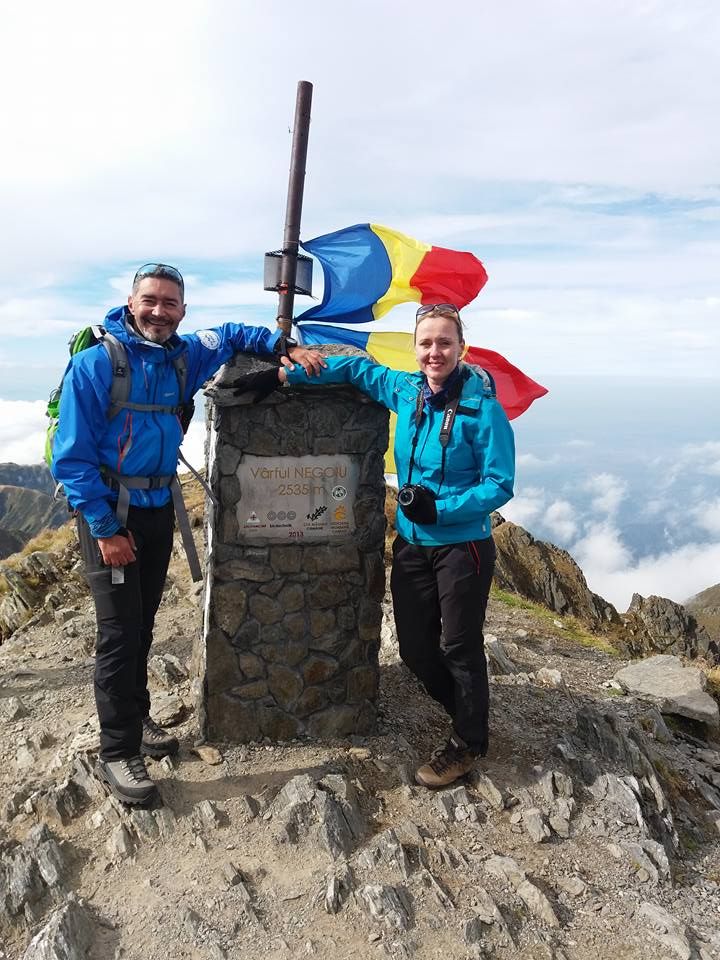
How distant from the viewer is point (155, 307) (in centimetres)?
493

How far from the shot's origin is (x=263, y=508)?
238 inches

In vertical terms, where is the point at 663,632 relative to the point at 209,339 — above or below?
below

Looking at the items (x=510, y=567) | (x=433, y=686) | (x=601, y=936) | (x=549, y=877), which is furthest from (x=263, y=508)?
(x=510, y=567)

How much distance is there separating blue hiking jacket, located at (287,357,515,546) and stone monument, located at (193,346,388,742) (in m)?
0.76

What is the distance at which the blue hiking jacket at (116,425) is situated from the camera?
15.1 ft

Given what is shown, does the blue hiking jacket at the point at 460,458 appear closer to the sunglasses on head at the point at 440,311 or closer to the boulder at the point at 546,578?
the sunglasses on head at the point at 440,311

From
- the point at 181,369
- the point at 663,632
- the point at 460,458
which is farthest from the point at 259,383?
the point at 663,632

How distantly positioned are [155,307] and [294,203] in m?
3.15

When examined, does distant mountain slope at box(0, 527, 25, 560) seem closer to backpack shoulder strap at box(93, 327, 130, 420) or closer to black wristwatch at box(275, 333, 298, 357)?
black wristwatch at box(275, 333, 298, 357)

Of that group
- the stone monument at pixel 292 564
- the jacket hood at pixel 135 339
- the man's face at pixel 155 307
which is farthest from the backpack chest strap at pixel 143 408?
the stone monument at pixel 292 564

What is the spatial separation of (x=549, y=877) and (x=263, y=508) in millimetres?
3686

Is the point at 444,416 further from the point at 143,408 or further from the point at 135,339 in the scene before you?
the point at 135,339

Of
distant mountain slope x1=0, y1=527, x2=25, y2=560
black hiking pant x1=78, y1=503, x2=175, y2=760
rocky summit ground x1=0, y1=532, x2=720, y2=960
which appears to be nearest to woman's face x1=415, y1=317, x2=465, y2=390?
black hiking pant x1=78, y1=503, x2=175, y2=760

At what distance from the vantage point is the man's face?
4.92m
